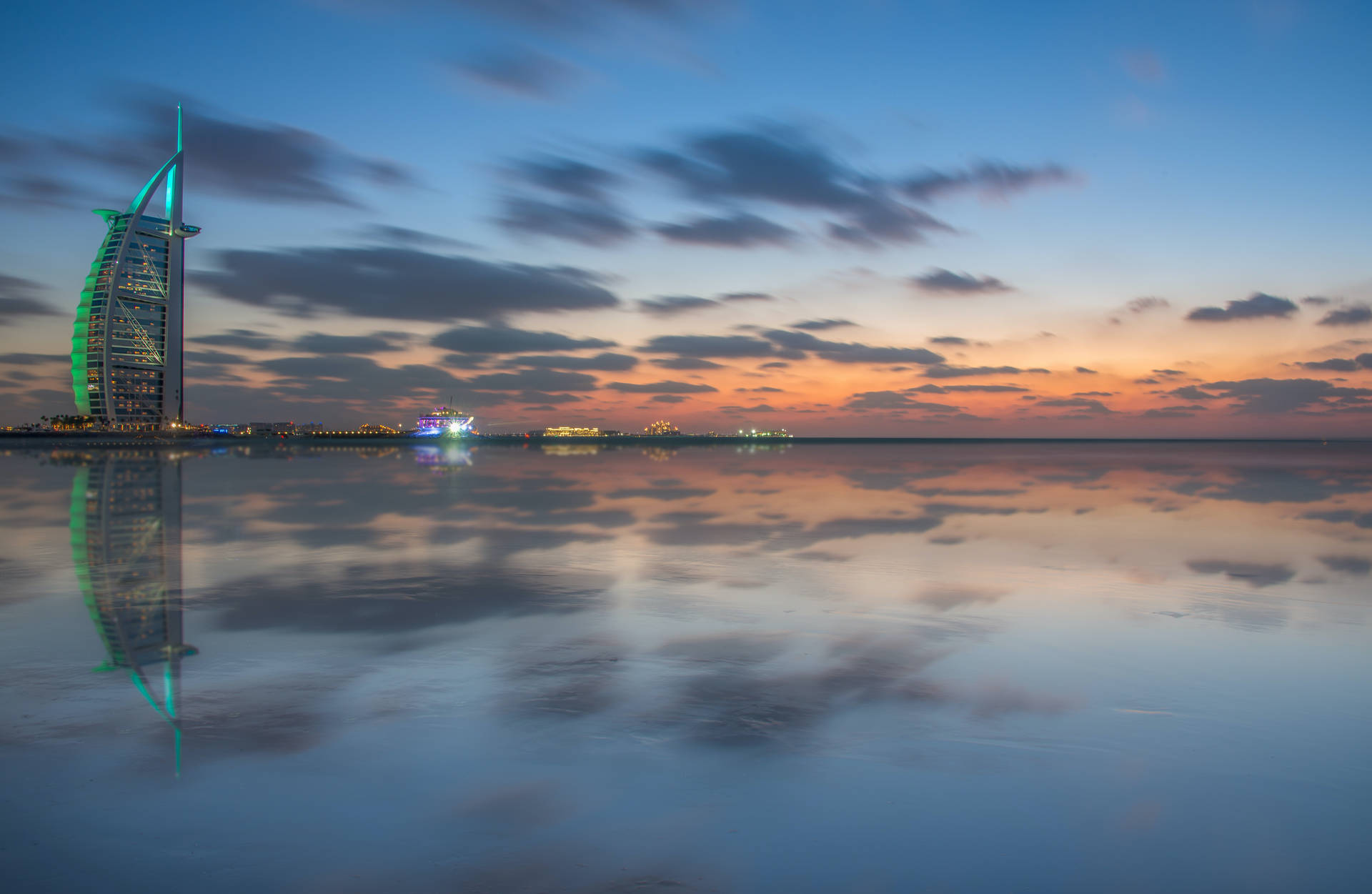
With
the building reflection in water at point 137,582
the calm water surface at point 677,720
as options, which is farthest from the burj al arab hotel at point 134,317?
the calm water surface at point 677,720

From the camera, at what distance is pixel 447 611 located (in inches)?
397

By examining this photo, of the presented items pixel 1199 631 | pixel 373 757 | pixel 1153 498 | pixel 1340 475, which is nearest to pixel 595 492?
pixel 1153 498

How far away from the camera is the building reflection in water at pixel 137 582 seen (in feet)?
24.0

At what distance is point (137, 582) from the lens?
11578 millimetres

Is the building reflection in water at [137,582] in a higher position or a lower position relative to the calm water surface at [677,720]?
higher

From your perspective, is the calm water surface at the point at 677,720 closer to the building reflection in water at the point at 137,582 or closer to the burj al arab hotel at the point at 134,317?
the building reflection in water at the point at 137,582

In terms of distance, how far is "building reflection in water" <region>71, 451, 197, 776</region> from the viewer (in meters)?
7.30

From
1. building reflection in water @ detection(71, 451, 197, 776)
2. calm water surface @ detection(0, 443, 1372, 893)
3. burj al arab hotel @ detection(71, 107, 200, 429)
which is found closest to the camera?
calm water surface @ detection(0, 443, 1372, 893)

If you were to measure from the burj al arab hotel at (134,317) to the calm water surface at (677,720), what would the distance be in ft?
595

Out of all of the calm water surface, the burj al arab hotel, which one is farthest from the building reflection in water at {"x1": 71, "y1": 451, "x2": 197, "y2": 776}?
the burj al arab hotel

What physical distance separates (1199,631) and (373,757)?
9.21 m

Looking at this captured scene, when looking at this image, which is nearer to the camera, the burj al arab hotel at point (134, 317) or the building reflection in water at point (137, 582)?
the building reflection in water at point (137, 582)

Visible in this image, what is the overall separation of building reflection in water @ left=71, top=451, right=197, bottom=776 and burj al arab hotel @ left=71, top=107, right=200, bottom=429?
552 feet

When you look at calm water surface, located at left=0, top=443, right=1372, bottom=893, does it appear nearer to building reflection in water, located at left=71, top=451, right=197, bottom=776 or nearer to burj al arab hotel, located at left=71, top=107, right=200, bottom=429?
building reflection in water, located at left=71, top=451, right=197, bottom=776
